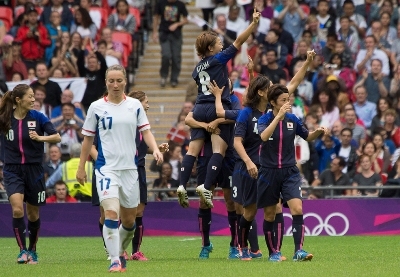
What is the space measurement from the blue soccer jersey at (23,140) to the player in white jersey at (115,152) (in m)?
2.21

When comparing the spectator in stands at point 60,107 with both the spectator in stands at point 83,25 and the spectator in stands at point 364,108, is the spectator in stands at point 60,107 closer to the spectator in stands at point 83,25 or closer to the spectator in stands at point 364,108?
the spectator in stands at point 83,25

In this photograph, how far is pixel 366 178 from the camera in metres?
21.3

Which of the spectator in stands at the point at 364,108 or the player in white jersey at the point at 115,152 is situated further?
the spectator in stands at the point at 364,108

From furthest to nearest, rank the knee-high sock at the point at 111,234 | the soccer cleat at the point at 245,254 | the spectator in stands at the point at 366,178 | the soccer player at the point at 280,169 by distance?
the spectator in stands at the point at 366,178, the soccer cleat at the point at 245,254, the soccer player at the point at 280,169, the knee-high sock at the point at 111,234

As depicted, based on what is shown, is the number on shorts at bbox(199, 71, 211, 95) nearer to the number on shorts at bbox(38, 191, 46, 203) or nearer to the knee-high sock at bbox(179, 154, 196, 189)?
the knee-high sock at bbox(179, 154, 196, 189)

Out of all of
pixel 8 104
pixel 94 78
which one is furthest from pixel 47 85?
pixel 8 104

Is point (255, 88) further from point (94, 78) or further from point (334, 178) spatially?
point (94, 78)

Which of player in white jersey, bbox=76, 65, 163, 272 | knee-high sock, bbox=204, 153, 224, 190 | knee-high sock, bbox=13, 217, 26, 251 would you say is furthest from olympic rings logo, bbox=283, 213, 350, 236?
player in white jersey, bbox=76, 65, 163, 272

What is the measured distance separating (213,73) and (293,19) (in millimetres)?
11056

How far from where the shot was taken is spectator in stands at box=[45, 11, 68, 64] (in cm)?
2641

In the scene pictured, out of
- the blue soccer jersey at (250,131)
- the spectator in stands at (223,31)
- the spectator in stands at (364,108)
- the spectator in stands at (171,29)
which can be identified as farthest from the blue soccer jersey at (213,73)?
the spectator in stands at (171,29)

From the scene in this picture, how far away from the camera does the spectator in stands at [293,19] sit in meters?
25.7

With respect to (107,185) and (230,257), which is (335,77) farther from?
(107,185)

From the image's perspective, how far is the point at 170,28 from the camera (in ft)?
85.7
